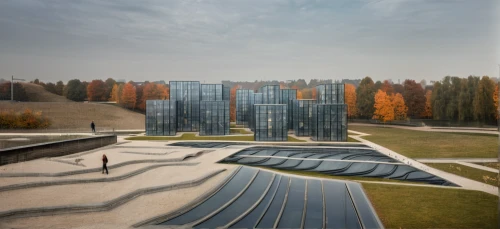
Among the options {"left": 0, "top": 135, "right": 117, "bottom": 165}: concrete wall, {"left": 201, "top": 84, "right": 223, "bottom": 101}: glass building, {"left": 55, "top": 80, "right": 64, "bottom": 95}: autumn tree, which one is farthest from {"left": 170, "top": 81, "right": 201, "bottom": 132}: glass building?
{"left": 55, "top": 80, "right": 64, "bottom": 95}: autumn tree

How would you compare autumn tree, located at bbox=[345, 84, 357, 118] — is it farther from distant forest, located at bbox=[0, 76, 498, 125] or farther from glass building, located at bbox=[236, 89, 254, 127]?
glass building, located at bbox=[236, 89, 254, 127]

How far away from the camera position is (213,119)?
53.3 m

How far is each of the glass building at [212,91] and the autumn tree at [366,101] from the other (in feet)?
125

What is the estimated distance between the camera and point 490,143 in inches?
1570

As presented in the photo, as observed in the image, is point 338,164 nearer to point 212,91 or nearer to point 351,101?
point 212,91

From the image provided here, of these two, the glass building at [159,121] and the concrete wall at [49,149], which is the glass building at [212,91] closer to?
the glass building at [159,121]

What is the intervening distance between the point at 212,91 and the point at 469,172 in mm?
47405

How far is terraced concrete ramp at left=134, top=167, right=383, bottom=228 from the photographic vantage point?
47.1ft

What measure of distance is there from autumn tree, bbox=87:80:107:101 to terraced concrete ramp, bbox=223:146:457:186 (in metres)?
75.2

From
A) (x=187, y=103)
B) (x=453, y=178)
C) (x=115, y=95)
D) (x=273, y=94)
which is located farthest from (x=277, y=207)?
(x=115, y=95)

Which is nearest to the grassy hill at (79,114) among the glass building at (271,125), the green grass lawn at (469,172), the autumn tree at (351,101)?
the glass building at (271,125)

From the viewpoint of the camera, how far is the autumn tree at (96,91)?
92581 millimetres

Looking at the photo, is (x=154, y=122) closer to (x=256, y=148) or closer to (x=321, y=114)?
(x=256, y=148)

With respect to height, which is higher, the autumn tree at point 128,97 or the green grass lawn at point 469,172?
the autumn tree at point 128,97
